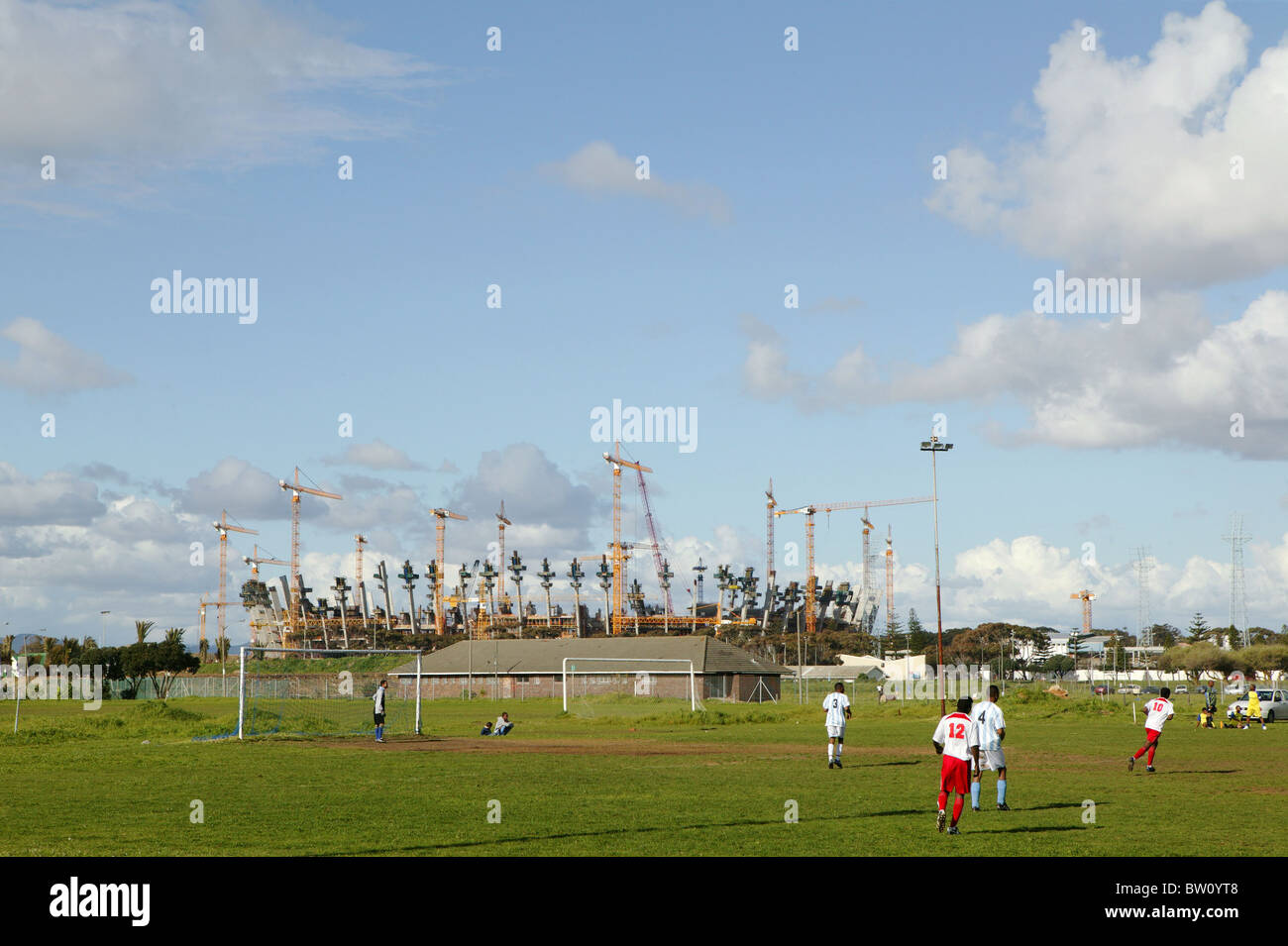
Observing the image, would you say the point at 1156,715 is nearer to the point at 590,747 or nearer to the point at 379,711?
the point at 590,747

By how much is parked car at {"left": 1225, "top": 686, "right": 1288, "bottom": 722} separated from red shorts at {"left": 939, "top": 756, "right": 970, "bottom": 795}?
44191mm

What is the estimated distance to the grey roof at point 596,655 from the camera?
4077 inches

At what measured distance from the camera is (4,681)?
105125 millimetres

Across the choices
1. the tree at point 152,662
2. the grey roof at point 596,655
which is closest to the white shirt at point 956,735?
the grey roof at point 596,655

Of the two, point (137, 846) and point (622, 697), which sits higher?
point (137, 846)

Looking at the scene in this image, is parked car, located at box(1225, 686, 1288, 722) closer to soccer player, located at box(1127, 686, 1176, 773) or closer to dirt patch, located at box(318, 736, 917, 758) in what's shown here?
dirt patch, located at box(318, 736, 917, 758)

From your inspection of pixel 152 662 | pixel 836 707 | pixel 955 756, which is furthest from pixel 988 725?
pixel 152 662

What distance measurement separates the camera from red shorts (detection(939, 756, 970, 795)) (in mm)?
17828
